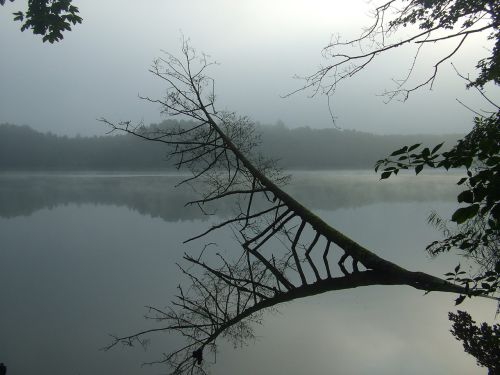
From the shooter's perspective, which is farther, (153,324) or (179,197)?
(179,197)

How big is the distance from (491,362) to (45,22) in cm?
571

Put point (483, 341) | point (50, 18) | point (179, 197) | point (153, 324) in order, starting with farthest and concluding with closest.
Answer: point (179, 197)
point (153, 324)
point (50, 18)
point (483, 341)

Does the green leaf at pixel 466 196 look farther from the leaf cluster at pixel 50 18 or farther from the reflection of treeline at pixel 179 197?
the reflection of treeline at pixel 179 197

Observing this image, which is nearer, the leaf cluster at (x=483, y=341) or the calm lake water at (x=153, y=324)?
the leaf cluster at (x=483, y=341)

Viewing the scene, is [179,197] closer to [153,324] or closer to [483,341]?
[153,324]

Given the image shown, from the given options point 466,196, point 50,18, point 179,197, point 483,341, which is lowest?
point 179,197

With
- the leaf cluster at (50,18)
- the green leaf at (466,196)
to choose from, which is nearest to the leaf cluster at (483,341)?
the green leaf at (466,196)

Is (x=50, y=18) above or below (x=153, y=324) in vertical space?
above

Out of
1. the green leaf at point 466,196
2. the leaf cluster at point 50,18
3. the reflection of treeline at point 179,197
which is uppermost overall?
the leaf cluster at point 50,18

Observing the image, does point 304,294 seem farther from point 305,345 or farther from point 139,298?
point 139,298

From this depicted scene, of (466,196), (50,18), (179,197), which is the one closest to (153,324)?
(50,18)

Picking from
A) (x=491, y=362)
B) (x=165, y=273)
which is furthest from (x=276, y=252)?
(x=491, y=362)

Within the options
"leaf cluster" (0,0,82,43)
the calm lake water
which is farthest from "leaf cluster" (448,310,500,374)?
"leaf cluster" (0,0,82,43)

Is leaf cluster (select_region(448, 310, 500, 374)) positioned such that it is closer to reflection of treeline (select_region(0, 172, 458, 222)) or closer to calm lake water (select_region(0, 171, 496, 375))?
calm lake water (select_region(0, 171, 496, 375))
